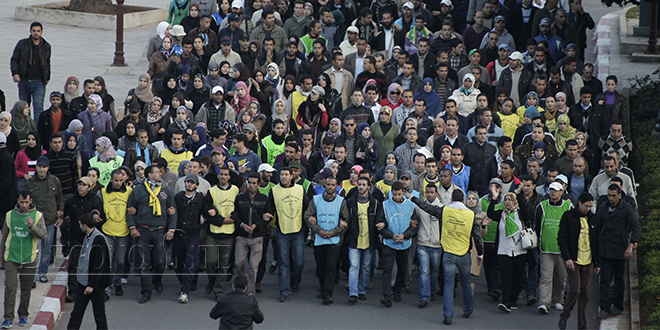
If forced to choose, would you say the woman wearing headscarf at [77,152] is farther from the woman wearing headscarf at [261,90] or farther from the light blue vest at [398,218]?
the light blue vest at [398,218]

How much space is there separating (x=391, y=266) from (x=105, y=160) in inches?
197

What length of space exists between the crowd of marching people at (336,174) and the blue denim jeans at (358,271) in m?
0.03

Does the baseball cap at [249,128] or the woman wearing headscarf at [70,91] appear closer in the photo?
the baseball cap at [249,128]

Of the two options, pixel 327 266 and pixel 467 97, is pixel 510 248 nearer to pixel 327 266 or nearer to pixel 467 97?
pixel 327 266

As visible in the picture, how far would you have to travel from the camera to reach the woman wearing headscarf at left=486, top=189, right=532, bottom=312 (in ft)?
42.8

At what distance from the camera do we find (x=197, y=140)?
1559 centimetres

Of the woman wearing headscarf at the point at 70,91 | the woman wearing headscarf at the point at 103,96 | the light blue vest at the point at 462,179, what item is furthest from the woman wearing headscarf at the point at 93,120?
the light blue vest at the point at 462,179

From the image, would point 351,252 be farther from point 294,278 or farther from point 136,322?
point 136,322

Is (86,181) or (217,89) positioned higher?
(217,89)

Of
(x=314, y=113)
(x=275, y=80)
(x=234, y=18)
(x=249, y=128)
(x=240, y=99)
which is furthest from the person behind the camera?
(x=234, y=18)

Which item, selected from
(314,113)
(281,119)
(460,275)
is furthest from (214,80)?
(460,275)

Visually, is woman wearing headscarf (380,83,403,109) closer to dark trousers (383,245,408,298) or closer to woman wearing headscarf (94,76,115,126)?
dark trousers (383,245,408,298)

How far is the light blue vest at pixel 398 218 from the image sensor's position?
43.7 feet

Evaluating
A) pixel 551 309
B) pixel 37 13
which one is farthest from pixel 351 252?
pixel 37 13
